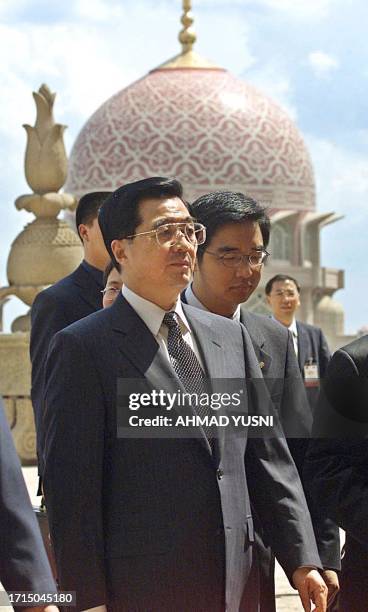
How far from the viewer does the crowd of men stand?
340 cm

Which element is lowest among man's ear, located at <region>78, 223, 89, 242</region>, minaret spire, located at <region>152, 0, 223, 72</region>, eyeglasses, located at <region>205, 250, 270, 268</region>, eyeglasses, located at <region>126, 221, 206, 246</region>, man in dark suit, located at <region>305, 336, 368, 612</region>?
man in dark suit, located at <region>305, 336, 368, 612</region>

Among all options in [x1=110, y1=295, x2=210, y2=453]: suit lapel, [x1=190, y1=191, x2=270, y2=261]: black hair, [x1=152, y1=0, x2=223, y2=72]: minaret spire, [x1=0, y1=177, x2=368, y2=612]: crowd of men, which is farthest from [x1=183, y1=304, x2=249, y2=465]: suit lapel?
[x1=152, y1=0, x2=223, y2=72]: minaret spire

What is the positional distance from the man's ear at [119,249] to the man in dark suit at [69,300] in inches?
33.5

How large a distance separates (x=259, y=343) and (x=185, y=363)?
707 mm

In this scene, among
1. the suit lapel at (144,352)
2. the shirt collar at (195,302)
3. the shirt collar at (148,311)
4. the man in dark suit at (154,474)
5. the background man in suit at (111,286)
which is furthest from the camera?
the background man in suit at (111,286)

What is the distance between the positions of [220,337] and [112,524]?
21.9 inches

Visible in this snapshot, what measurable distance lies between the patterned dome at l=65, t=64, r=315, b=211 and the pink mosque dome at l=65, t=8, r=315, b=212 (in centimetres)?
2

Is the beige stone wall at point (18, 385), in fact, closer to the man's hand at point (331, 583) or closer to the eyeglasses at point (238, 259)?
the eyeglasses at point (238, 259)

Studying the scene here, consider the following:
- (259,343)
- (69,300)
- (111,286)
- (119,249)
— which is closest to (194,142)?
(69,300)

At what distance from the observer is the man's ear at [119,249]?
3729 millimetres

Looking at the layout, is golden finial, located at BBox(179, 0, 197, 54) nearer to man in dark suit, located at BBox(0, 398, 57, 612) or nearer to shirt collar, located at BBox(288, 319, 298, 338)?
shirt collar, located at BBox(288, 319, 298, 338)

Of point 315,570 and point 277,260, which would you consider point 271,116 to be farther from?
point 315,570

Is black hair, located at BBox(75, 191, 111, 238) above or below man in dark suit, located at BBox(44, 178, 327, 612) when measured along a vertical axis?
above

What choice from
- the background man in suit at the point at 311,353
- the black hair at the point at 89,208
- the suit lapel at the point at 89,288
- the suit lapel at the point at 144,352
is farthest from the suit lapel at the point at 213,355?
the background man in suit at the point at 311,353
